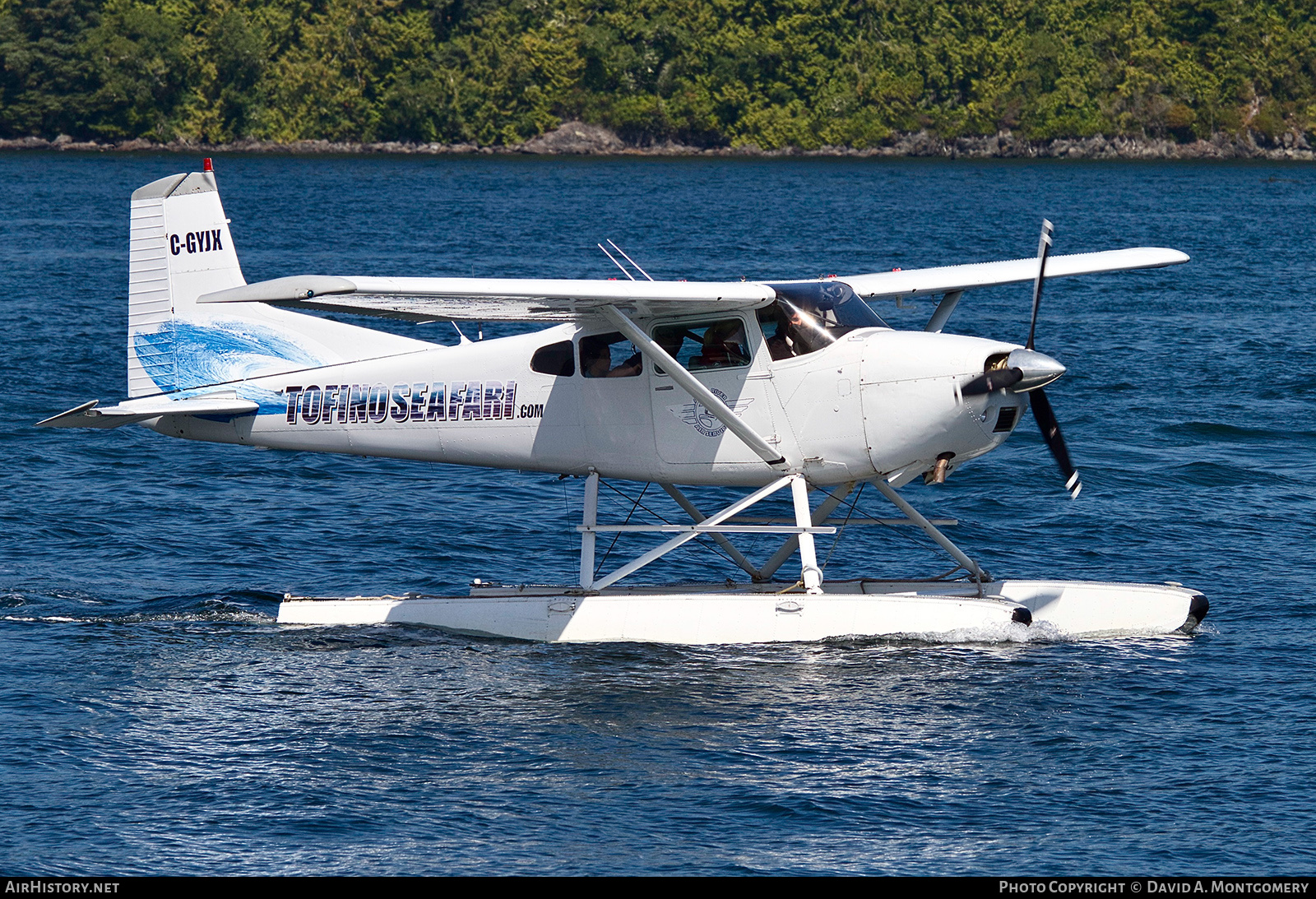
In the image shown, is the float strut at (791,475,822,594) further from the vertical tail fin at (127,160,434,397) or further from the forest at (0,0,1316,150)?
the forest at (0,0,1316,150)

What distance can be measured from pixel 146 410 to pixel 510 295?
4.33 m

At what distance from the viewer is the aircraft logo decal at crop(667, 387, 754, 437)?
14328mm

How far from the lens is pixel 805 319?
1409 cm

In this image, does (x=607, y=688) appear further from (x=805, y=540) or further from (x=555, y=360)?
(x=555, y=360)

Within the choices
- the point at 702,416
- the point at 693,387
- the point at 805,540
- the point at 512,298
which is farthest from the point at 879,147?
the point at 512,298

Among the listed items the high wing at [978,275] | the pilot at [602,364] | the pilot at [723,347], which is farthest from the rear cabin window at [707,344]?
the high wing at [978,275]

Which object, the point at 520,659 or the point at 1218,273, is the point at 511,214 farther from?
the point at 520,659

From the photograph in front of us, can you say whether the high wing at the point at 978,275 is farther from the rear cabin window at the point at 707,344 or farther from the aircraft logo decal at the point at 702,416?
the aircraft logo decal at the point at 702,416

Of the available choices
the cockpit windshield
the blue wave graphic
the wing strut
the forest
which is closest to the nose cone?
the cockpit windshield

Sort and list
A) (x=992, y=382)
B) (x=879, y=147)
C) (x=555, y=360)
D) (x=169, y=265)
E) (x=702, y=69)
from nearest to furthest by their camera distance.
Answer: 1. (x=992, y=382)
2. (x=555, y=360)
3. (x=169, y=265)
4. (x=879, y=147)
5. (x=702, y=69)

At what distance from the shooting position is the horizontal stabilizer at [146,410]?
47.2 feet

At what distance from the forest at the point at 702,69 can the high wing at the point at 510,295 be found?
398 feet

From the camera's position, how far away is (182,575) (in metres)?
17.1

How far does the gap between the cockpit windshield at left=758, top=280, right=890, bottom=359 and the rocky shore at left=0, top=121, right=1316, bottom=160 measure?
397ft
